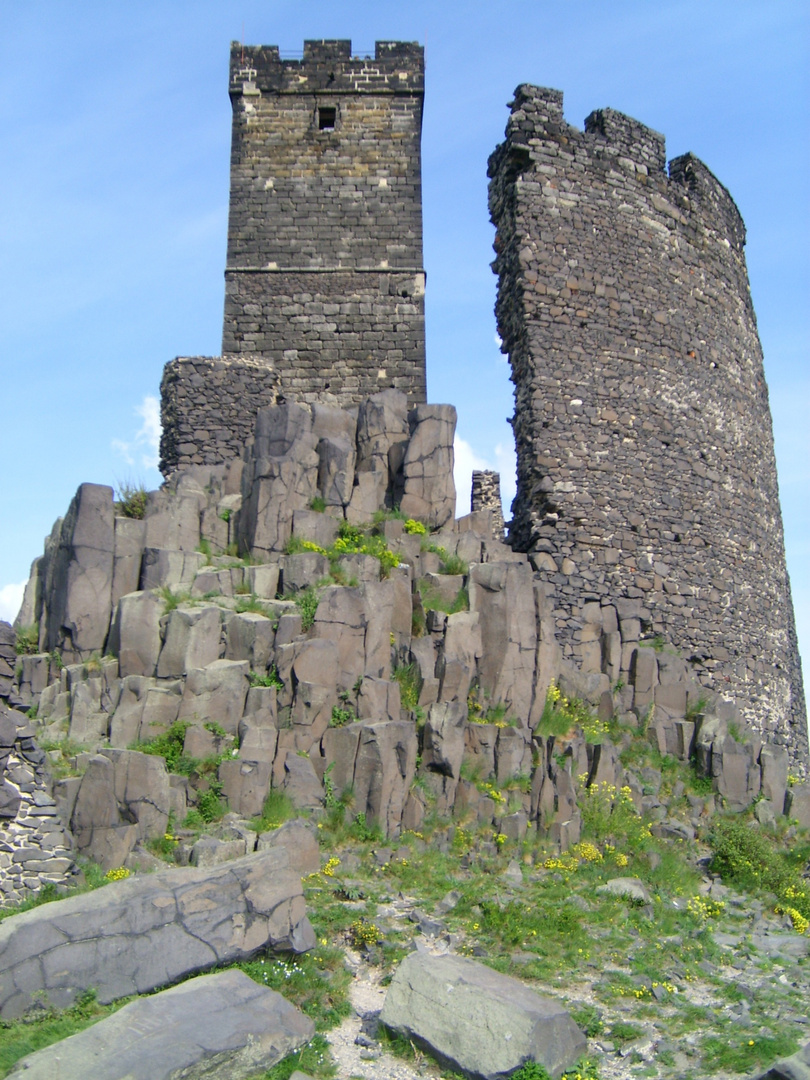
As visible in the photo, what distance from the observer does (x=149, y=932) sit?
25.7 feet

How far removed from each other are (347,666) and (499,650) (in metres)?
2.35

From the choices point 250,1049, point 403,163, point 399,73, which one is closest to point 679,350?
point 403,163

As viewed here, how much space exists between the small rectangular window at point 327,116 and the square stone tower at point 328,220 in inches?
0.9

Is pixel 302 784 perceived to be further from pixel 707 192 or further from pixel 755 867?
pixel 707 192

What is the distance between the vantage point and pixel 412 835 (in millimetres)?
11414

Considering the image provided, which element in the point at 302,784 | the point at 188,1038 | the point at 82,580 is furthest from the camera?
the point at 82,580

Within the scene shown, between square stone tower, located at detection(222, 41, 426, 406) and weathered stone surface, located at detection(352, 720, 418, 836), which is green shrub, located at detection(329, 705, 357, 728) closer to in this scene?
weathered stone surface, located at detection(352, 720, 418, 836)

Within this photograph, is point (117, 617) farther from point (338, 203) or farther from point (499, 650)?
point (338, 203)

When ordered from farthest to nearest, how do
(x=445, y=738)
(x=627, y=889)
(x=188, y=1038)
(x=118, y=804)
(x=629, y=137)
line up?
(x=629, y=137) < (x=445, y=738) < (x=627, y=889) < (x=118, y=804) < (x=188, y=1038)

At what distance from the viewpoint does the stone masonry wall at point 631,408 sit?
649 inches

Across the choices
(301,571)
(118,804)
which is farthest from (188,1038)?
(301,571)

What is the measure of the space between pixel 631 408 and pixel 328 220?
23.1 feet

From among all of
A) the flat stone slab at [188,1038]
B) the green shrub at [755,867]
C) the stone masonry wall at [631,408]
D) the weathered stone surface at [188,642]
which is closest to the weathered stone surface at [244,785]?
the weathered stone surface at [188,642]

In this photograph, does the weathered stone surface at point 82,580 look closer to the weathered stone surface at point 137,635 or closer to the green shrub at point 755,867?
the weathered stone surface at point 137,635
